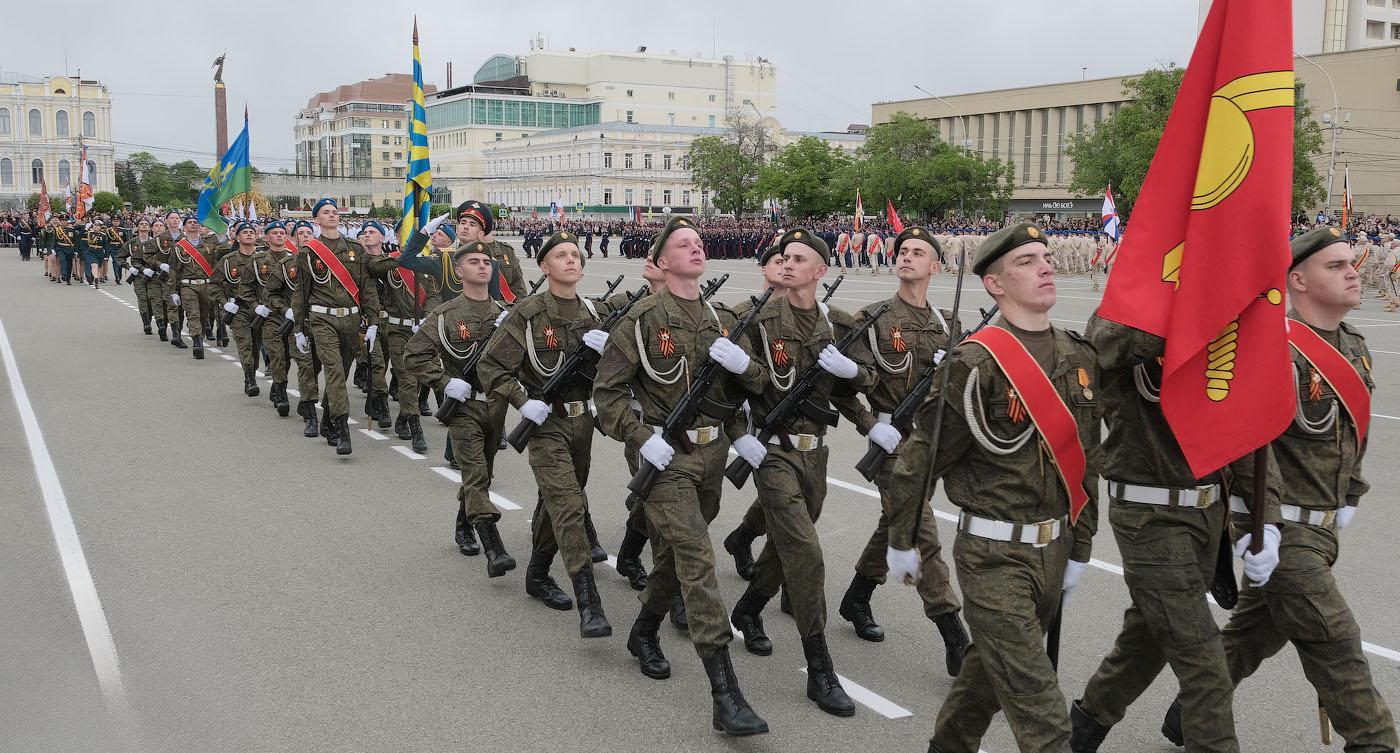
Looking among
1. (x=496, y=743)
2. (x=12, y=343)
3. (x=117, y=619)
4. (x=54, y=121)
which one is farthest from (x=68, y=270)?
(x=54, y=121)

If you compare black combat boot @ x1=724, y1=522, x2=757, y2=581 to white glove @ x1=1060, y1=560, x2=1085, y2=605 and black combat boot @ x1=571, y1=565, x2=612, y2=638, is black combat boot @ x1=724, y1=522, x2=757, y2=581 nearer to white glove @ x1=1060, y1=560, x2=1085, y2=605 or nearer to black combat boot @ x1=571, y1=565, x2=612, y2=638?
black combat boot @ x1=571, y1=565, x2=612, y2=638

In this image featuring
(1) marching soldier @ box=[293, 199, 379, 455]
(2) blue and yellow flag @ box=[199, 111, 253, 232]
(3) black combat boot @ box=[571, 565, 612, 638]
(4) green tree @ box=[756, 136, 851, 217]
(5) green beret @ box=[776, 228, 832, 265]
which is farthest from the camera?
(4) green tree @ box=[756, 136, 851, 217]

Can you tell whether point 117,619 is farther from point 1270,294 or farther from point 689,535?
point 1270,294

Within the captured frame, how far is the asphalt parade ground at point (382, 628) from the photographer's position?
5168 mm

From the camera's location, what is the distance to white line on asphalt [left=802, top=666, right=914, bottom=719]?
17.3 feet

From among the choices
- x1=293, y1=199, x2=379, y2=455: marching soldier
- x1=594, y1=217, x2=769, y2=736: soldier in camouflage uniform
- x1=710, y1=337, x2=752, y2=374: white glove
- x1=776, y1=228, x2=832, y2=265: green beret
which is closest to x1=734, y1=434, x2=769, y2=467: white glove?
x1=594, y1=217, x2=769, y2=736: soldier in camouflage uniform

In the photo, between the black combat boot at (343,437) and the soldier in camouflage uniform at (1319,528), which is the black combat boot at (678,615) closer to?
the soldier in camouflage uniform at (1319,528)

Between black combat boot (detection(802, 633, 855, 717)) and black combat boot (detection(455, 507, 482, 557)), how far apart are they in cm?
324

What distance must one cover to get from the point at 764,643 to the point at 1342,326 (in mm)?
2935

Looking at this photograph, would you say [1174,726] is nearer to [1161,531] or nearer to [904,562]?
[1161,531]

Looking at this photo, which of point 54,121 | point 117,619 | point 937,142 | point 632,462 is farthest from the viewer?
point 54,121

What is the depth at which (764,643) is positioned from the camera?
6.09 metres

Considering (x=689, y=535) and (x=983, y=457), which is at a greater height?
(x=983, y=457)

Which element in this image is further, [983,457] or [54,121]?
[54,121]
